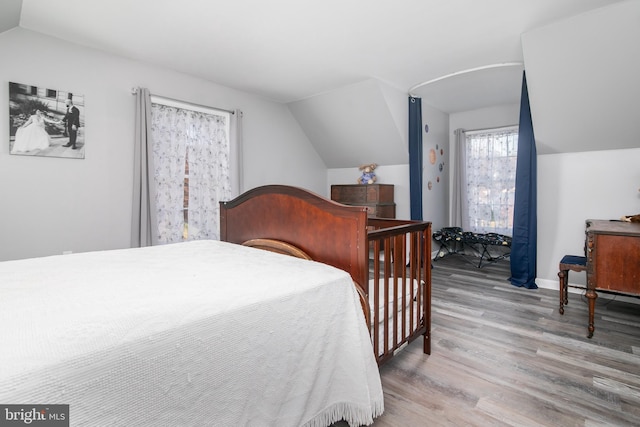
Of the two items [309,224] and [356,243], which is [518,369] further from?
[309,224]

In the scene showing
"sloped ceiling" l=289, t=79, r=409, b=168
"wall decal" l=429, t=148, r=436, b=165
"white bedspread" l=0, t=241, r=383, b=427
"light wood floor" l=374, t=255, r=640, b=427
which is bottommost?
"light wood floor" l=374, t=255, r=640, b=427

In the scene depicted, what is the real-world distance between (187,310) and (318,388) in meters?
0.67

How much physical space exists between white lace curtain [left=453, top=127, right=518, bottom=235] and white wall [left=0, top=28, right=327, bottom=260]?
427 cm

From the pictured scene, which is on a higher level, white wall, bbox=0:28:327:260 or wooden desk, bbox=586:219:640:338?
white wall, bbox=0:28:327:260

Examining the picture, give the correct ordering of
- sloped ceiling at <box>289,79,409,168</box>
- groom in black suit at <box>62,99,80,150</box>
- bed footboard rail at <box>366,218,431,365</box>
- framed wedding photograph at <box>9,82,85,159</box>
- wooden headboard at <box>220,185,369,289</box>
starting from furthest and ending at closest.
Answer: sloped ceiling at <box>289,79,409,168</box> < groom in black suit at <box>62,99,80,150</box> < framed wedding photograph at <box>9,82,85,159</box> < bed footboard rail at <box>366,218,431,365</box> < wooden headboard at <box>220,185,369,289</box>

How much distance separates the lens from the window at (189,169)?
11.8 feet

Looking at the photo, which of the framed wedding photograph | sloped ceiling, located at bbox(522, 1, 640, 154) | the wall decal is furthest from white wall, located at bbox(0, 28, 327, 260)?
sloped ceiling, located at bbox(522, 1, 640, 154)

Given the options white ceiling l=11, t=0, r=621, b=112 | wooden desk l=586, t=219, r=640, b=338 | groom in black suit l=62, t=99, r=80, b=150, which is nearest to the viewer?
wooden desk l=586, t=219, r=640, b=338

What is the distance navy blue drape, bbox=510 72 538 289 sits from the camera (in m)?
3.51

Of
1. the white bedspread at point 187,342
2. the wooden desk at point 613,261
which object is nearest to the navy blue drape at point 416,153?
the wooden desk at point 613,261

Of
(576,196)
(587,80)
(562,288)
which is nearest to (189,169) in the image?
(562,288)

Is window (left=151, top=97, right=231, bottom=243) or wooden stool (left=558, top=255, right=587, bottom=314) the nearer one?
wooden stool (left=558, top=255, right=587, bottom=314)

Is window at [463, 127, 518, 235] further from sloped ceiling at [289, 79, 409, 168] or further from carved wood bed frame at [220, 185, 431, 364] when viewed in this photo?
carved wood bed frame at [220, 185, 431, 364]

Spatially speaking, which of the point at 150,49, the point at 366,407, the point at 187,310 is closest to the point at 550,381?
the point at 366,407
